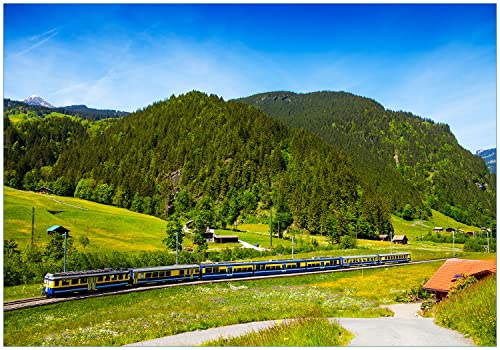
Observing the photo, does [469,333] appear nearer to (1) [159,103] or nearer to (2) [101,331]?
(2) [101,331]

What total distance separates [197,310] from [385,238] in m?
93.6

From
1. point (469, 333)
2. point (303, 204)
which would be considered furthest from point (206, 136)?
point (469, 333)

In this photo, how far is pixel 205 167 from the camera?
150m

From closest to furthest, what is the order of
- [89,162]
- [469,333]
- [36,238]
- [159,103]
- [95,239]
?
[469,333] < [36,238] < [95,239] < [89,162] < [159,103]

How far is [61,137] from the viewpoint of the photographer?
196375 millimetres

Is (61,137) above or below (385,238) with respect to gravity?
above

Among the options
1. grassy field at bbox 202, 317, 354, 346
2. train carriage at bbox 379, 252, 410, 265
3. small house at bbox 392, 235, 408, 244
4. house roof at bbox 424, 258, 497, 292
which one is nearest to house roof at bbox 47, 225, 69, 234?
train carriage at bbox 379, 252, 410, 265

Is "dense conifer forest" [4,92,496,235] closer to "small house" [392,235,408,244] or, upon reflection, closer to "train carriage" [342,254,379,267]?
"small house" [392,235,408,244]

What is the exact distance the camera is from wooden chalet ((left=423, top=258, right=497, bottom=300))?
26153 millimetres

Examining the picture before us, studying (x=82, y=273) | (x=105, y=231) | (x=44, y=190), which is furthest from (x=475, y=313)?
(x=44, y=190)

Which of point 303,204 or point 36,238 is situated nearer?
point 36,238

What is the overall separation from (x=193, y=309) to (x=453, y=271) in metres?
17.9

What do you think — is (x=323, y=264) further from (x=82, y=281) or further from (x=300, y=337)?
(x=300, y=337)

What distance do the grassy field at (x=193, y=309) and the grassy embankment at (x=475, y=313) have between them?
4.99m
